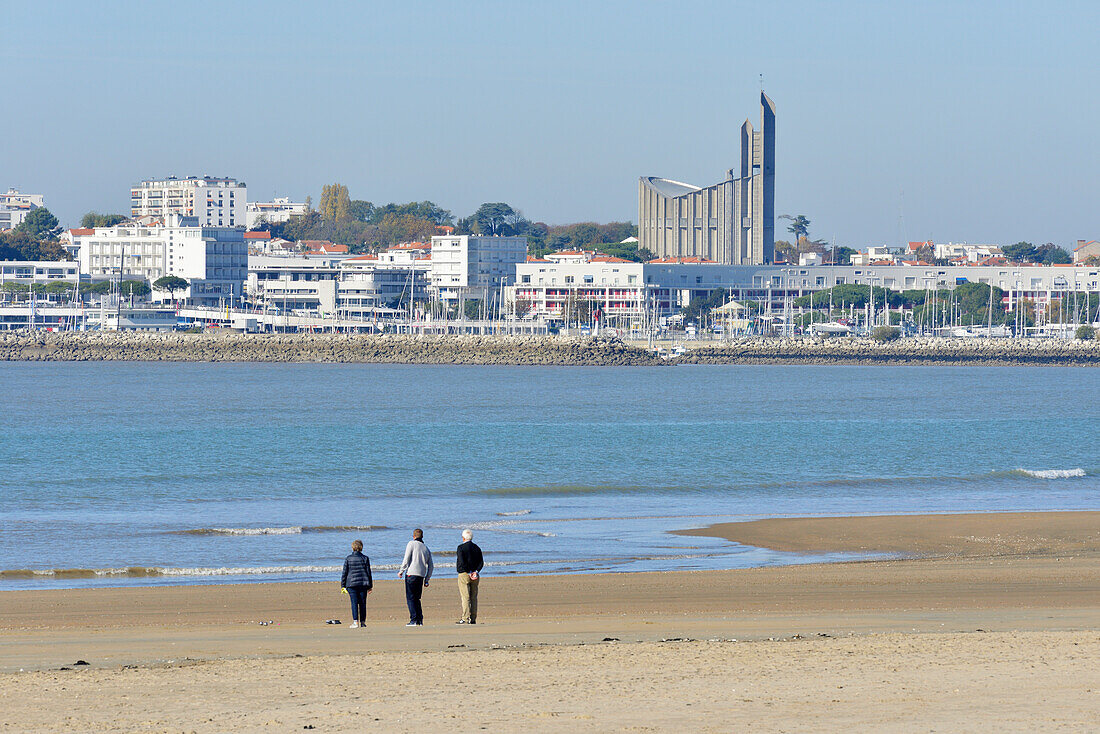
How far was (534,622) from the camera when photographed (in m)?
10.6

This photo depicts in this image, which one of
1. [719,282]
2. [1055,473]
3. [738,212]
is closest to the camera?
[1055,473]

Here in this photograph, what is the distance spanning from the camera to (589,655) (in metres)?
8.44

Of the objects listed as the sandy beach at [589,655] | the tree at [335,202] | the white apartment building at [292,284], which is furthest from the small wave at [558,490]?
the tree at [335,202]

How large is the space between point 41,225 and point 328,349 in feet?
259

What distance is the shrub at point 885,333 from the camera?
4026 inches

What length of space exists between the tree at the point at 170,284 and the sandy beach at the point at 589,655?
10878cm

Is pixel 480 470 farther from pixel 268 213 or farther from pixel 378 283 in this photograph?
pixel 268 213

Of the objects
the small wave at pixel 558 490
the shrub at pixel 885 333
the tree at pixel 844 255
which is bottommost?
the small wave at pixel 558 490

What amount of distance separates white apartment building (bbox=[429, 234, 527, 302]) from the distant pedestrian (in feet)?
360

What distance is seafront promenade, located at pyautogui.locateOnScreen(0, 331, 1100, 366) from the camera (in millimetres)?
91188

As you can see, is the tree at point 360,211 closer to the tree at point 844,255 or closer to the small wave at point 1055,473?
the tree at point 844,255

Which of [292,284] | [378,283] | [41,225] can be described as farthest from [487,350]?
[41,225]

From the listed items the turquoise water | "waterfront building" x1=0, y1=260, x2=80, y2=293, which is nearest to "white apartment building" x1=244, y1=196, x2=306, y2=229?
"waterfront building" x1=0, y1=260, x2=80, y2=293

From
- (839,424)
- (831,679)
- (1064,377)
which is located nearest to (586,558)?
(831,679)
